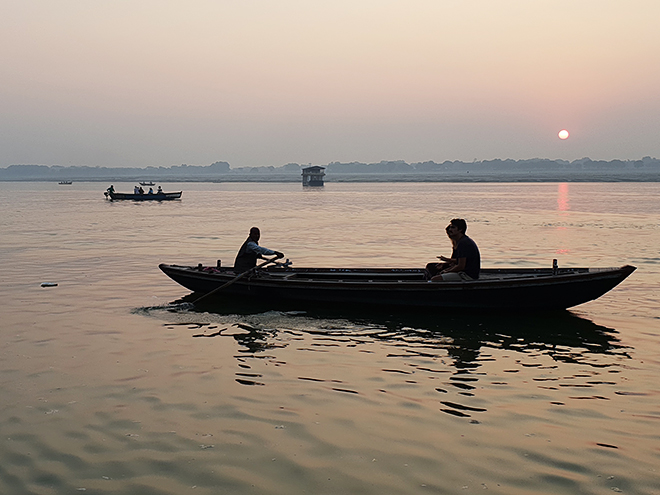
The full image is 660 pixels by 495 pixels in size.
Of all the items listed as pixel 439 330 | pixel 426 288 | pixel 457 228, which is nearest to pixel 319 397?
pixel 439 330

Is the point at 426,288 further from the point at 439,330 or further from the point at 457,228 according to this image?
the point at 457,228

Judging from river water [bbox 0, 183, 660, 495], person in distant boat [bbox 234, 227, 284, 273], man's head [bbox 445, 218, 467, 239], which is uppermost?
man's head [bbox 445, 218, 467, 239]

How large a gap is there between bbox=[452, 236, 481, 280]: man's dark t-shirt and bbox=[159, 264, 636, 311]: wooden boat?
29cm

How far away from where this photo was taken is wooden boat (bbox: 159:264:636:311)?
45.4 ft

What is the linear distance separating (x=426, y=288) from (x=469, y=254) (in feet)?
3.87

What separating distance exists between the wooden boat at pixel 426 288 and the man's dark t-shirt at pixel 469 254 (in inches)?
11.4

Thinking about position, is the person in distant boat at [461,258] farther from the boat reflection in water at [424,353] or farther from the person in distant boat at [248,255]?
the person in distant boat at [248,255]

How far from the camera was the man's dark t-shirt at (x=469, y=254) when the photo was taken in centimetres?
1405

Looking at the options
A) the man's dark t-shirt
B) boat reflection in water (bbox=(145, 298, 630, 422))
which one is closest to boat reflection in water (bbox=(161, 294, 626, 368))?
boat reflection in water (bbox=(145, 298, 630, 422))

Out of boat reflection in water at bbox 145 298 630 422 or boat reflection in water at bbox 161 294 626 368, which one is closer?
boat reflection in water at bbox 145 298 630 422

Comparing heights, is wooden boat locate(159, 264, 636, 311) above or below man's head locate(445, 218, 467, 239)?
below

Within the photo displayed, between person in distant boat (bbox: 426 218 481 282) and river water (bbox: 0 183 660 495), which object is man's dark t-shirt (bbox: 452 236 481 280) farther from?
river water (bbox: 0 183 660 495)

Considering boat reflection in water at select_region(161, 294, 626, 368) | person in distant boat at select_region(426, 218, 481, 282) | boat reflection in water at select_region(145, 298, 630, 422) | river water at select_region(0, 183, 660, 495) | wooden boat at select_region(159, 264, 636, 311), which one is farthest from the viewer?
person in distant boat at select_region(426, 218, 481, 282)

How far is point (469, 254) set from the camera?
46.5 feet
